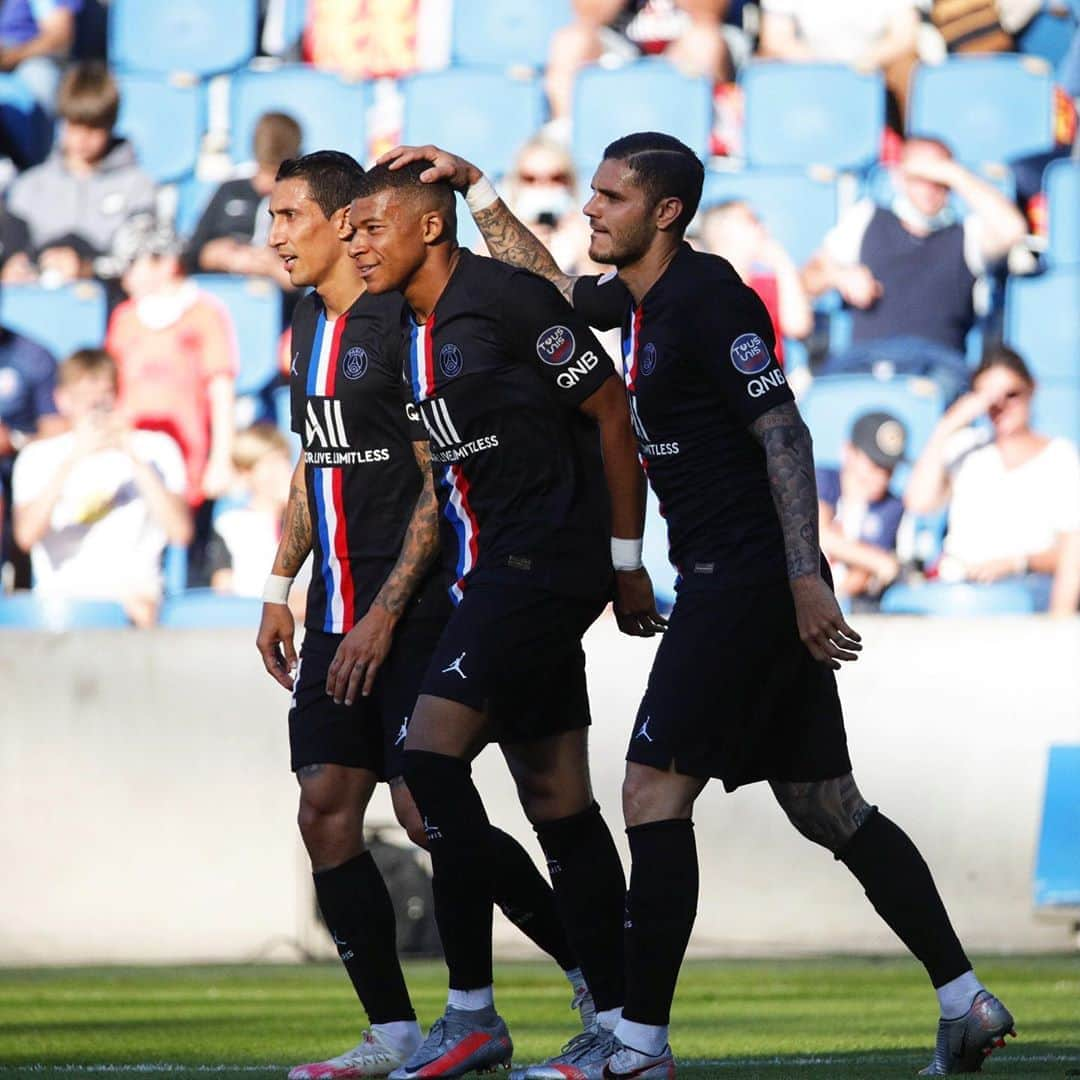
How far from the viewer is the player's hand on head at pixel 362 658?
5.17 metres

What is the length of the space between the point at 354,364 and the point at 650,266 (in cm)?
89

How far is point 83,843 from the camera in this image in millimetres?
9672

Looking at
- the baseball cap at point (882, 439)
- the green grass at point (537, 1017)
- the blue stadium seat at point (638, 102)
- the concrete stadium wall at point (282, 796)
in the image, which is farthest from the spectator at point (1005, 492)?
the blue stadium seat at point (638, 102)

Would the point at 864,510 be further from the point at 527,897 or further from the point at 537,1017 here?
the point at 527,897

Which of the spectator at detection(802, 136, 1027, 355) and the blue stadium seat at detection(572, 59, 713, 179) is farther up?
the blue stadium seat at detection(572, 59, 713, 179)

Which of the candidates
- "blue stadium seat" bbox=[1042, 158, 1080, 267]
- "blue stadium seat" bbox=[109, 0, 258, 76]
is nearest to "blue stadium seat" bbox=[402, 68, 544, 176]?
"blue stadium seat" bbox=[109, 0, 258, 76]

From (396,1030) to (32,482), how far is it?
22.1 feet

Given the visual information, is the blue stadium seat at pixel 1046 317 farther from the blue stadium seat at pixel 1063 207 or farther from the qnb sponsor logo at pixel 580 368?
the qnb sponsor logo at pixel 580 368

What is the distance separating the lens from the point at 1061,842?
30.7ft

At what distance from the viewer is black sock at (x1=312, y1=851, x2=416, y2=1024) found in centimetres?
522

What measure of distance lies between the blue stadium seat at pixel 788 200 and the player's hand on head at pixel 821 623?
7599 mm

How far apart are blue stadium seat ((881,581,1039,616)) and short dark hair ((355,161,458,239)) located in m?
6.00

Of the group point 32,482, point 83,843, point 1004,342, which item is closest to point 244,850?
point 83,843

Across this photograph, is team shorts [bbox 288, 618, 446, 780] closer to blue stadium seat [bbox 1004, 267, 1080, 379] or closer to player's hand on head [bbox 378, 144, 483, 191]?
player's hand on head [bbox 378, 144, 483, 191]
